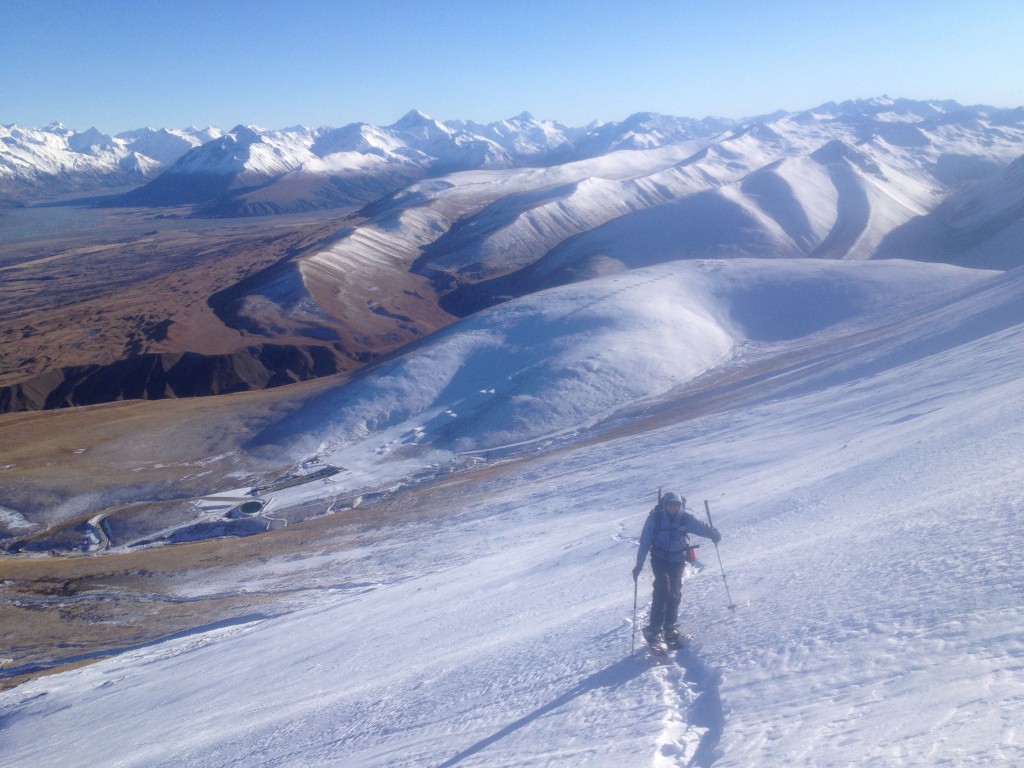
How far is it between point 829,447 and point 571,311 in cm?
2974

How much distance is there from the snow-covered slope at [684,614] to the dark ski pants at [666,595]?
404 millimetres

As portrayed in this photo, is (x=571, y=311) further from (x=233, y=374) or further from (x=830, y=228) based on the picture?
(x=830, y=228)

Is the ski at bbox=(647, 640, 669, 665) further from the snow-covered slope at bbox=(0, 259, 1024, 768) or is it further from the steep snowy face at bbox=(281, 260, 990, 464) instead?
the steep snowy face at bbox=(281, 260, 990, 464)

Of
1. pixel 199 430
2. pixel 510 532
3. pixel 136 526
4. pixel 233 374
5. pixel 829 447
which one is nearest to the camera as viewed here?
pixel 829 447

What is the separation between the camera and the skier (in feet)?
25.8

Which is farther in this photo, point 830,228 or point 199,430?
point 830,228

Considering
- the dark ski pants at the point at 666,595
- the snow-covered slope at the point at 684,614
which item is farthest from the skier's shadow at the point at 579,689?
the dark ski pants at the point at 666,595

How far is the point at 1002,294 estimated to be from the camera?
3031cm

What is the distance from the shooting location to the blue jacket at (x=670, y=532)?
786 cm

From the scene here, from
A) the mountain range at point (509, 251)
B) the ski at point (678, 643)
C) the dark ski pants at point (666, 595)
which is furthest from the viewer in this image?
the mountain range at point (509, 251)

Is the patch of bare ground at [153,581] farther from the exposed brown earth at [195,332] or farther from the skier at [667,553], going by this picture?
the exposed brown earth at [195,332]

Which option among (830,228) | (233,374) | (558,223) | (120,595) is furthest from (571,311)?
(558,223)

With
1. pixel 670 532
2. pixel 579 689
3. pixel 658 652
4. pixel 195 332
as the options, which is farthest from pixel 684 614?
pixel 195 332

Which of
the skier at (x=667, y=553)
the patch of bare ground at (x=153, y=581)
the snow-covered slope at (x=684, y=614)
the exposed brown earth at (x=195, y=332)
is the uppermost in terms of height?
the exposed brown earth at (x=195, y=332)
